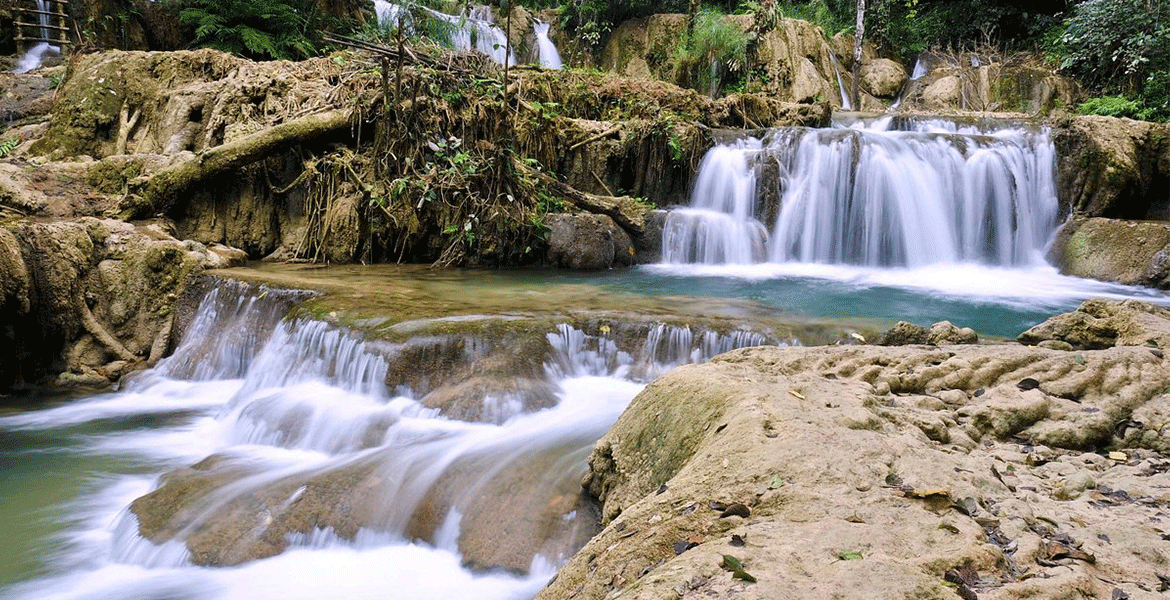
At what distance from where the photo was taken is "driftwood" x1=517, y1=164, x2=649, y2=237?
10688mm

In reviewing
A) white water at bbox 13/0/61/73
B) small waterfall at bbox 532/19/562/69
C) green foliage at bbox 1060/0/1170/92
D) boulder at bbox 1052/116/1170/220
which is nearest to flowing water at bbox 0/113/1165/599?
boulder at bbox 1052/116/1170/220

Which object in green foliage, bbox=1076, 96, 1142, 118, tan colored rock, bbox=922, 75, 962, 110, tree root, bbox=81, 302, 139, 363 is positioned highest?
tan colored rock, bbox=922, 75, 962, 110

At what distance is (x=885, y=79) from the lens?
20.0 meters

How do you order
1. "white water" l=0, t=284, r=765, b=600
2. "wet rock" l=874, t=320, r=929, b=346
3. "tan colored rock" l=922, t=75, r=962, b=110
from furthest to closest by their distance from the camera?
1. "tan colored rock" l=922, t=75, r=962, b=110
2. "wet rock" l=874, t=320, r=929, b=346
3. "white water" l=0, t=284, r=765, b=600

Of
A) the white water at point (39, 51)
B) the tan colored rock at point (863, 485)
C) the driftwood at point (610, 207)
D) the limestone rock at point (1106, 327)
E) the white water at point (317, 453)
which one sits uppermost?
the white water at point (39, 51)

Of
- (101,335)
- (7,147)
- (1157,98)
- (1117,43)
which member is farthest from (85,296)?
(1117,43)

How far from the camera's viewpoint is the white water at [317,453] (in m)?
3.81

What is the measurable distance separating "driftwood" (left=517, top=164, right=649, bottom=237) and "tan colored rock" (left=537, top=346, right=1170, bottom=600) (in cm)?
681

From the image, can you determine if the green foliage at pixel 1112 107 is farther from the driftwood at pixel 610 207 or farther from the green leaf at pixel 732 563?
the green leaf at pixel 732 563

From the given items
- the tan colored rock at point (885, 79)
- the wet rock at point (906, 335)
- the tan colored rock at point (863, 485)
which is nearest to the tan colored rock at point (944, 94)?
the tan colored rock at point (885, 79)

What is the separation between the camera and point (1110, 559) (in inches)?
79.0

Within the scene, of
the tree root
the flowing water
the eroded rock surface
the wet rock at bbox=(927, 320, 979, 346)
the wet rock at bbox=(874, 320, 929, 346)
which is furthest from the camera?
the tree root

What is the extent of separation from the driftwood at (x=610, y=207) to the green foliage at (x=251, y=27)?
723 centimetres

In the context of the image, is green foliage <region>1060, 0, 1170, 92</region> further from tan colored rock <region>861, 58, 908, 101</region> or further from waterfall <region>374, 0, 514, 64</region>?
waterfall <region>374, 0, 514, 64</region>
